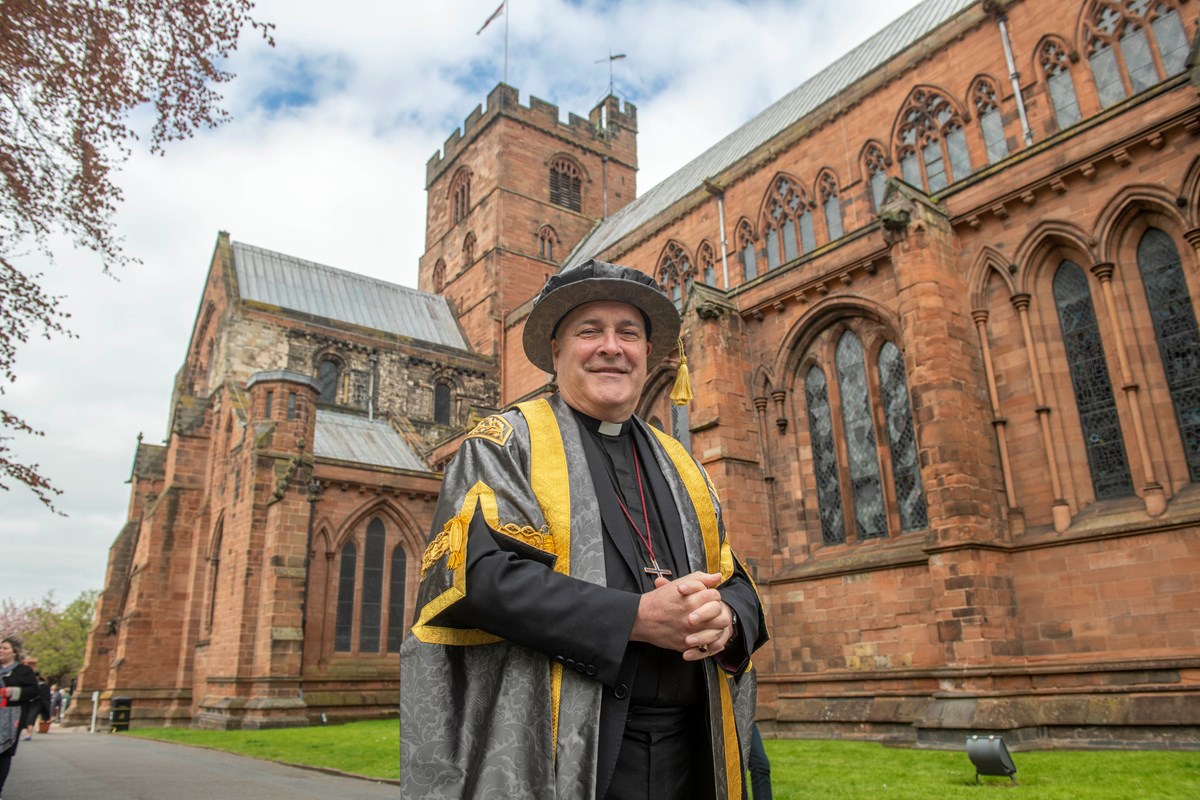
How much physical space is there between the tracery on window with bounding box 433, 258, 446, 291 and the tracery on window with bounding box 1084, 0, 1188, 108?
29219 mm

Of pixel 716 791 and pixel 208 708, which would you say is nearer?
pixel 716 791

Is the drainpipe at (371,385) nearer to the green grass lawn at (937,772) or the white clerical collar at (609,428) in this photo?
the green grass lawn at (937,772)

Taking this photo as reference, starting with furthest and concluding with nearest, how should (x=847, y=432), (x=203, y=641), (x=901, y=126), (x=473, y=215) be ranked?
(x=473, y=215) < (x=203, y=641) < (x=901, y=126) < (x=847, y=432)

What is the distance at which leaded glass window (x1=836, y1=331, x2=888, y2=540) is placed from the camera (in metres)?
13.3

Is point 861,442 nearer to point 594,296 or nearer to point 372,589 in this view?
point 594,296

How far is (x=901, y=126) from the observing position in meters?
18.2

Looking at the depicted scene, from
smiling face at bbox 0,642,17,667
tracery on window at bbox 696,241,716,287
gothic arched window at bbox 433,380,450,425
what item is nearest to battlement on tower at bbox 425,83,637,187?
gothic arched window at bbox 433,380,450,425

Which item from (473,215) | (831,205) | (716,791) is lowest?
(716,791)

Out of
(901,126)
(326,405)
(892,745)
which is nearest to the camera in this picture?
(892,745)

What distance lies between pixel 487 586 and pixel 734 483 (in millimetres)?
12515

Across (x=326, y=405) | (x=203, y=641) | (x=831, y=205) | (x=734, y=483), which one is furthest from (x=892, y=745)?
(x=326, y=405)

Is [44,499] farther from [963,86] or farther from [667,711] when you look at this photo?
[963,86]

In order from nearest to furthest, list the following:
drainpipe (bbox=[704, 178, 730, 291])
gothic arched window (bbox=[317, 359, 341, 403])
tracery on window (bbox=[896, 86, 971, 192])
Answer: tracery on window (bbox=[896, 86, 971, 192]), drainpipe (bbox=[704, 178, 730, 291]), gothic arched window (bbox=[317, 359, 341, 403])

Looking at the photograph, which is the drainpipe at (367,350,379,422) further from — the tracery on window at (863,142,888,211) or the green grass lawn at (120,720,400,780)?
the tracery on window at (863,142,888,211)
